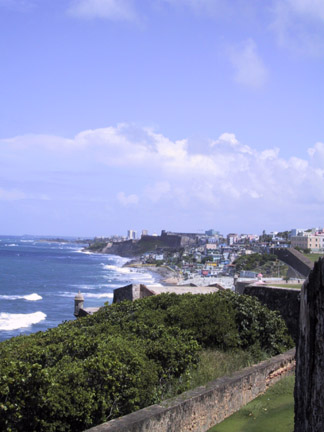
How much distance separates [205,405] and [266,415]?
1.07m

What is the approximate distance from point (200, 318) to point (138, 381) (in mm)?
3376

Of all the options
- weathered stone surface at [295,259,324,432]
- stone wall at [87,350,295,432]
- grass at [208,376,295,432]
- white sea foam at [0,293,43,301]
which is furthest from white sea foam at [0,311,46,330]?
weathered stone surface at [295,259,324,432]

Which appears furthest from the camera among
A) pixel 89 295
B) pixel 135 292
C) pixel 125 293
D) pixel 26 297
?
pixel 89 295

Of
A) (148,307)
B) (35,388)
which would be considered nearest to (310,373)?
(35,388)

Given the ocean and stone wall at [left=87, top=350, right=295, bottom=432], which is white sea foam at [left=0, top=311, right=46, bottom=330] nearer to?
the ocean

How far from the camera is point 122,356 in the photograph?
22.6 feet

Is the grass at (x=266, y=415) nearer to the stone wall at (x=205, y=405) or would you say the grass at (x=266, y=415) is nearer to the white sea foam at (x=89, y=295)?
the stone wall at (x=205, y=405)

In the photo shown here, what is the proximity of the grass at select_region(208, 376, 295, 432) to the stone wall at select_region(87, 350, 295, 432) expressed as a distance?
5.2 inches

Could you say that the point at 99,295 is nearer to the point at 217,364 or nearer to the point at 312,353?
the point at 217,364

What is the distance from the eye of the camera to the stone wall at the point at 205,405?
5.75 m

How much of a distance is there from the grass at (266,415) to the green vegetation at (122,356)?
87cm

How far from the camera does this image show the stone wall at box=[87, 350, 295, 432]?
5746mm

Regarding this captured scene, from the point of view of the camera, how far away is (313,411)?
2672 mm

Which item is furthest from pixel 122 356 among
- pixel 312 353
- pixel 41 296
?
pixel 41 296
